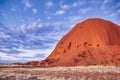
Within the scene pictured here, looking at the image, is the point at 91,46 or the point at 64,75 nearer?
the point at 64,75

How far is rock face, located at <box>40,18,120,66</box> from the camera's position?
6469 cm

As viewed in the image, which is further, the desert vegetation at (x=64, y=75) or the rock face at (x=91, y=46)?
the rock face at (x=91, y=46)

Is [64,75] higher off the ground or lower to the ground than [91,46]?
lower

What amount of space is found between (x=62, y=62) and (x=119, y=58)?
16.7 m

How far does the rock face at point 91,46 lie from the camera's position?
6469cm

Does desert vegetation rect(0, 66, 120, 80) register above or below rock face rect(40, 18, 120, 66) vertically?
below

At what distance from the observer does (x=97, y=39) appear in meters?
74.6

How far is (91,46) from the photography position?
73.2 metres

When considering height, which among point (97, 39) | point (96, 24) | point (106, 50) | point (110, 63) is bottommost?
point (110, 63)

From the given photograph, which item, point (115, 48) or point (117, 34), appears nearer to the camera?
point (115, 48)

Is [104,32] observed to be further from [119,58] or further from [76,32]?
[119,58]

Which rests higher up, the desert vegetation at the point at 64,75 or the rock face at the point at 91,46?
the rock face at the point at 91,46

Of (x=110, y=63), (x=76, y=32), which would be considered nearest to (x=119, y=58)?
(x=110, y=63)

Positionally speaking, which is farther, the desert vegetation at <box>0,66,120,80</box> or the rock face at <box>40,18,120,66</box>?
the rock face at <box>40,18,120,66</box>
